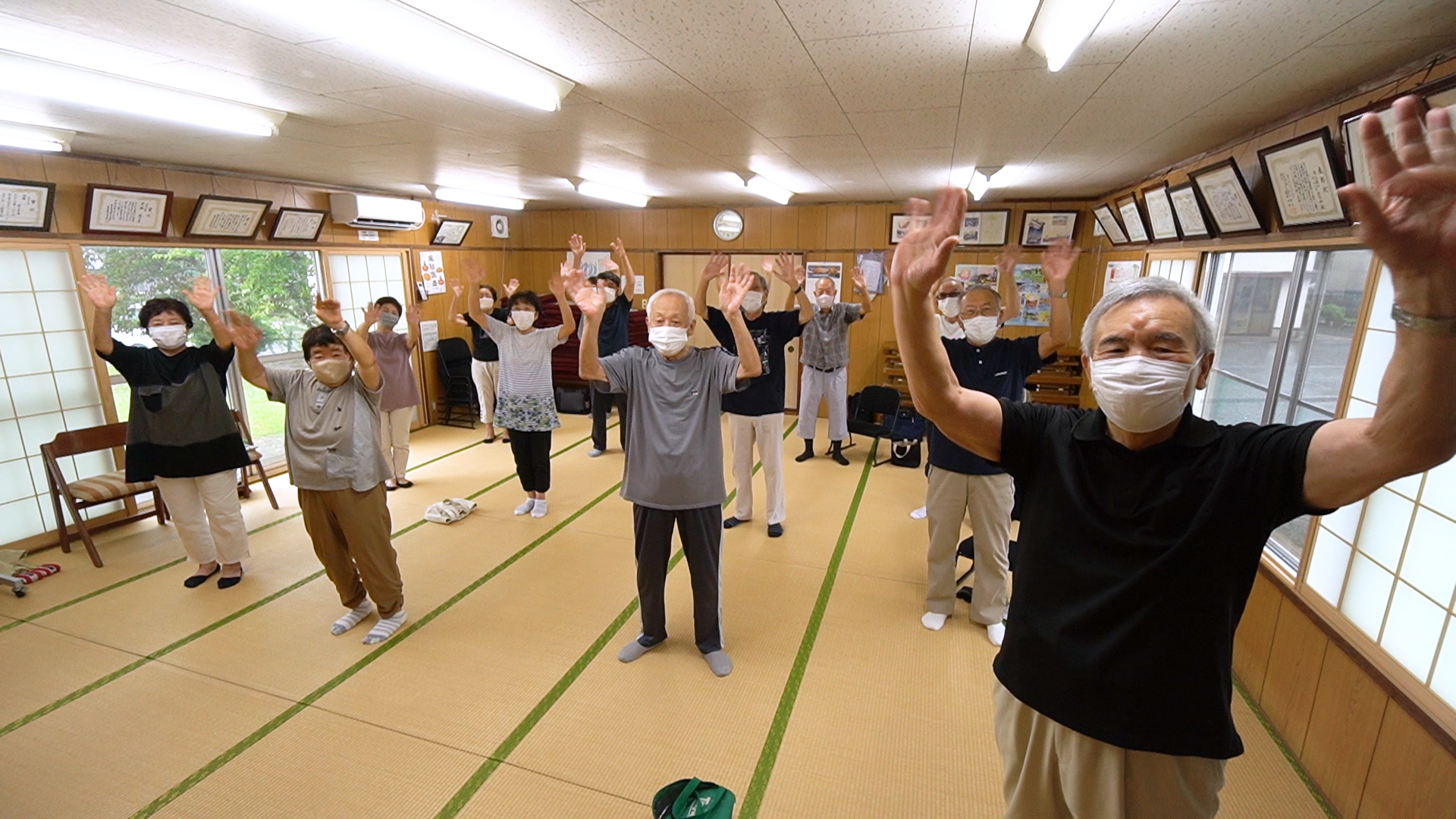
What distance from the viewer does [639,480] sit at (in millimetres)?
2795

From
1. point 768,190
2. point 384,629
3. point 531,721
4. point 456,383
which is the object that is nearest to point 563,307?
point 384,629

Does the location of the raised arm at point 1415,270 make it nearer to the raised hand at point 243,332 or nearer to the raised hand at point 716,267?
the raised hand at point 716,267

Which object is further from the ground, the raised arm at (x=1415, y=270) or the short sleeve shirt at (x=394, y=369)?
the raised arm at (x=1415, y=270)

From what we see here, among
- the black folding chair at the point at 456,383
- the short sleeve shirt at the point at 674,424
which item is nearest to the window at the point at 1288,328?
the short sleeve shirt at the point at 674,424

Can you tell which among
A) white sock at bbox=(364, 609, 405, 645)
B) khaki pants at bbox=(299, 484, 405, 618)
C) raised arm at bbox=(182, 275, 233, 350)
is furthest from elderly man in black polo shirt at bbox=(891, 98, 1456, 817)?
raised arm at bbox=(182, 275, 233, 350)

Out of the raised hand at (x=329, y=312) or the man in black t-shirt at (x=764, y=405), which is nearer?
the raised hand at (x=329, y=312)

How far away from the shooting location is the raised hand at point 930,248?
3.78 ft

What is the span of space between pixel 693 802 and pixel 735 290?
2.04 metres

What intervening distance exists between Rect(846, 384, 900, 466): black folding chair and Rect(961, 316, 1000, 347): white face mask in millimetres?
2998

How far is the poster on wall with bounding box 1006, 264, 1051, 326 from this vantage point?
6.97 metres

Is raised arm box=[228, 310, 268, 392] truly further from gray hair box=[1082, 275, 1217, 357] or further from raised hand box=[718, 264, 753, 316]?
gray hair box=[1082, 275, 1217, 357]

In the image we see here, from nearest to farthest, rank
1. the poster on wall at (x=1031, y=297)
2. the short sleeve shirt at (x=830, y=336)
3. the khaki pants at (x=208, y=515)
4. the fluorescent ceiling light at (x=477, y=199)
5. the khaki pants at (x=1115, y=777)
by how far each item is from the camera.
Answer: the khaki pants at (x=1115, y=777) → the khaki pants at (x=208, y=515) → the short sleeve shirt at (x=830, y=336) → the fluorescent ceiling light at (x=477, y=199) → the poster on wall at (x=1031, y=297)

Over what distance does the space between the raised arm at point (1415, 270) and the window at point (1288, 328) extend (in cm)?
214

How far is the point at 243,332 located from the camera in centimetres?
310
